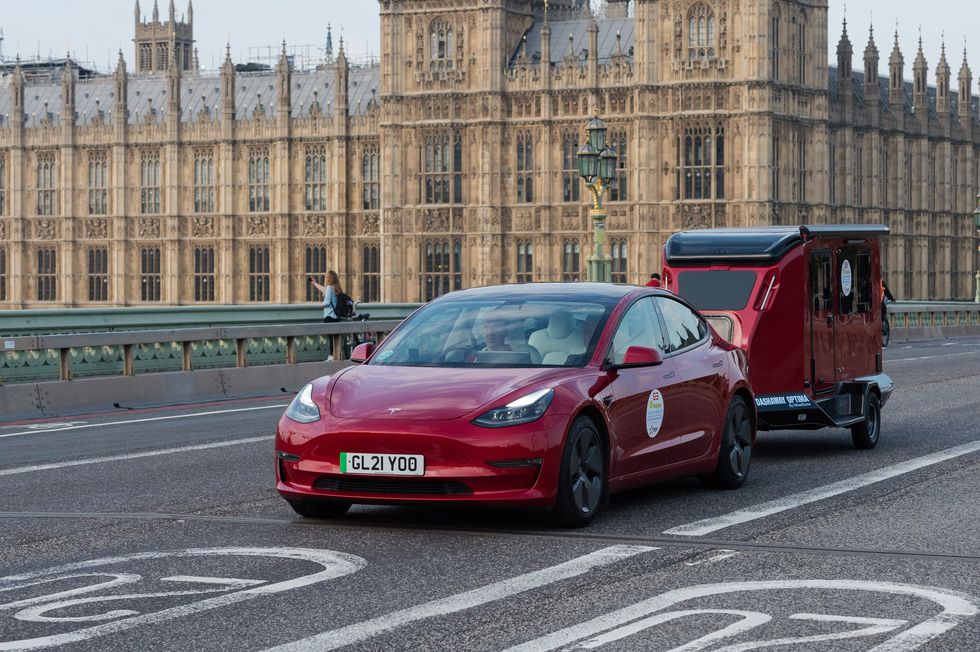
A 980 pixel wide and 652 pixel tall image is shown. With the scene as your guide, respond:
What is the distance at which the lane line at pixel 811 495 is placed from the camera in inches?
393

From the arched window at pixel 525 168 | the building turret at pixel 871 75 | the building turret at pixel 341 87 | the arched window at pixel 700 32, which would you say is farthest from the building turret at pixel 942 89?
the building turret at pixel 341 87

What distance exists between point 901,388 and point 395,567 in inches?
617

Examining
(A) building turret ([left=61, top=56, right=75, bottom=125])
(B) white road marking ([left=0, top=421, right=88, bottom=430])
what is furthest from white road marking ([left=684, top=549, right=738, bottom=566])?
(A) building turret ([left=61, top=56, right=75, bottom=125])

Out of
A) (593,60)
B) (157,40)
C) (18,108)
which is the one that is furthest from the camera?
(157,40)

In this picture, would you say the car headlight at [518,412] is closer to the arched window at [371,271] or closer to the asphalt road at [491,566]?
the asphalt road at [491,566]

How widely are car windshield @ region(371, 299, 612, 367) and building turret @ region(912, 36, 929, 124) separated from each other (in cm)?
6584

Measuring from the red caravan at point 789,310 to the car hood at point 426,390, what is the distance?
4.67 metres

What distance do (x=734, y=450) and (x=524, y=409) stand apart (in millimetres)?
2719

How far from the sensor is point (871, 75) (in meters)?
70.6

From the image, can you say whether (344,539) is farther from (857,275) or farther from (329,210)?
(329,210)

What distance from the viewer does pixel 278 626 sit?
7.15m

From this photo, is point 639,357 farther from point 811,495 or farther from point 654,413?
point 811,495

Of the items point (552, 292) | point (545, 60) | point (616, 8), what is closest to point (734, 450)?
point (552, 292)

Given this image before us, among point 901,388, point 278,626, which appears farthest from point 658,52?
point 278,626
